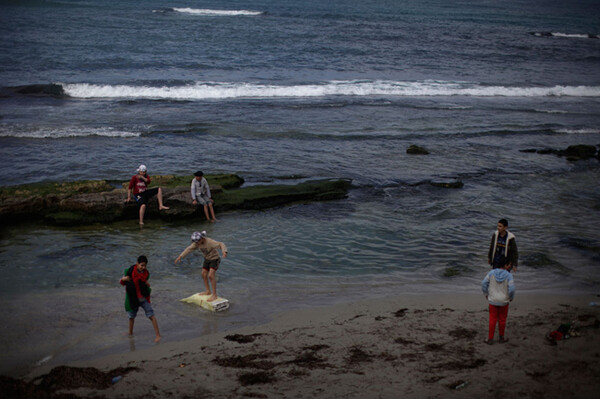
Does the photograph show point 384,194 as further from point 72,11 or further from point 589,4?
point 589,4

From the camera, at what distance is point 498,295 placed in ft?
26.1

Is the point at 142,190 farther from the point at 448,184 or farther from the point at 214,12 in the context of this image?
the point at 214,12

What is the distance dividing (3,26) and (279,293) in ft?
151

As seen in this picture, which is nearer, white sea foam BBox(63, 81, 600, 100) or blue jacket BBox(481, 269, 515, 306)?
blue jacket BBox(481, 269, 515, 306)

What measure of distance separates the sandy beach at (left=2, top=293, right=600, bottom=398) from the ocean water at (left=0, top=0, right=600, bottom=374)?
0.87m

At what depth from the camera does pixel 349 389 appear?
6766 mm

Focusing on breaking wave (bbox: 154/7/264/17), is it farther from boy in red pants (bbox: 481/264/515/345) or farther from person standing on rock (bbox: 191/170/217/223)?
boy in red pants (bbox: 481/264/515/345)

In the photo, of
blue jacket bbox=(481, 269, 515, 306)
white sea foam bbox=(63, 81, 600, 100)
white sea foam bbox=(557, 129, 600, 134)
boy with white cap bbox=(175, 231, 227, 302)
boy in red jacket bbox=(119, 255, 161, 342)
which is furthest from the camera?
white sea foam bbox=(63, 81, 600, 100)

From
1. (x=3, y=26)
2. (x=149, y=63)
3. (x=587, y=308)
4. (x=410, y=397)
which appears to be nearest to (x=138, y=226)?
(x=410, y=397)

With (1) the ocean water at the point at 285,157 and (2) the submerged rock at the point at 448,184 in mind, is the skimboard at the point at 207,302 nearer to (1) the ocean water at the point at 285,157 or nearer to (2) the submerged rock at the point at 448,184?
(1) the ocean water at the point at 285,157

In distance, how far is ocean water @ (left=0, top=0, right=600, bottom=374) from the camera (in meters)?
10.5

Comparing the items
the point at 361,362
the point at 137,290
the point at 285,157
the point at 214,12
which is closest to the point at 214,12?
the point at 214,12

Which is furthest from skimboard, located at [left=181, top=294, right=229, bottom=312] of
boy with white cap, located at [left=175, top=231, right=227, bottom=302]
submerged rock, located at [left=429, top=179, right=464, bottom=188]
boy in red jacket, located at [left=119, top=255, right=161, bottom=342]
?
submerged rock, located at [left=429, top=179, right=464, bottom=188]

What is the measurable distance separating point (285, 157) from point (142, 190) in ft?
24.8
